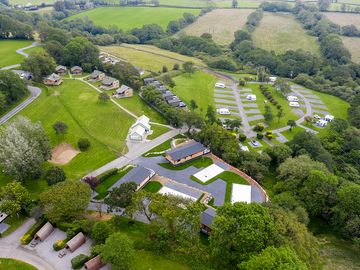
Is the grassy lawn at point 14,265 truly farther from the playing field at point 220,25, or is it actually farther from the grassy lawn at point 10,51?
the playing field at point 220,25

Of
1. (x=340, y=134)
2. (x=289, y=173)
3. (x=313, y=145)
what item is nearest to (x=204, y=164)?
(x=289, y=173)

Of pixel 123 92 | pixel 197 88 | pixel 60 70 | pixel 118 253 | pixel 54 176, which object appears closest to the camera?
pixel 118 253

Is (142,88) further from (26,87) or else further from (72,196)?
(72,196)

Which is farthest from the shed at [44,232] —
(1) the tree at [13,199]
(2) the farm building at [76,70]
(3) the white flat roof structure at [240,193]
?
(2) the farm building at [76,70]

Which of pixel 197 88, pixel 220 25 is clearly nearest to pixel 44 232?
pixel 197 88

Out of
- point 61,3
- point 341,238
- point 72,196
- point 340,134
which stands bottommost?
point 341,238

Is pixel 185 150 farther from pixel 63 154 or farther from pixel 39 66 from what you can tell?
pixel 39 66
